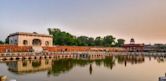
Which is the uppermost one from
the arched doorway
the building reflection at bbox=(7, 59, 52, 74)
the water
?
the arched doorway

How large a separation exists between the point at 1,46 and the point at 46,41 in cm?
1617

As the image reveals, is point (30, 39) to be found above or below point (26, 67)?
above

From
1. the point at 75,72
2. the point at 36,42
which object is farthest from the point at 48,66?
the point at 36,42

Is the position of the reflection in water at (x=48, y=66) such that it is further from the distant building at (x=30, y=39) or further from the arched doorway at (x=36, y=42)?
the arched doorway at (x=36, y=42)

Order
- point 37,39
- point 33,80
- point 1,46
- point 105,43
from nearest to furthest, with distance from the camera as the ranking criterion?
point 33,80
point 1,46
point 37,39
point 105,43

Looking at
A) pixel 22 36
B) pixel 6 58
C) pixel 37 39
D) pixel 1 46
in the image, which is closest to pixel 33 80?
pixel 6 58

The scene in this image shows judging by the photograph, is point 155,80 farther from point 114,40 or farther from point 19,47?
point 114,40

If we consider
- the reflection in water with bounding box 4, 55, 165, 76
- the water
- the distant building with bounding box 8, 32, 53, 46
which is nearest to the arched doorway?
the distant building with bounding box 8, 32, 53, 46

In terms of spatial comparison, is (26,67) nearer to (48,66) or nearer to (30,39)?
(48,66)

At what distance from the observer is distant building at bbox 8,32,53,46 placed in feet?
190

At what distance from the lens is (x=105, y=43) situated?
105875 millimetres

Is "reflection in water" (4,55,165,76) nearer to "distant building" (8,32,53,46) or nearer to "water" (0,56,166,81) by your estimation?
"water" (0,56,166,81)

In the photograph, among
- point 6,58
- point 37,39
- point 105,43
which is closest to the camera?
point 6,58

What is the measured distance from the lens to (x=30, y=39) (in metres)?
60.0
